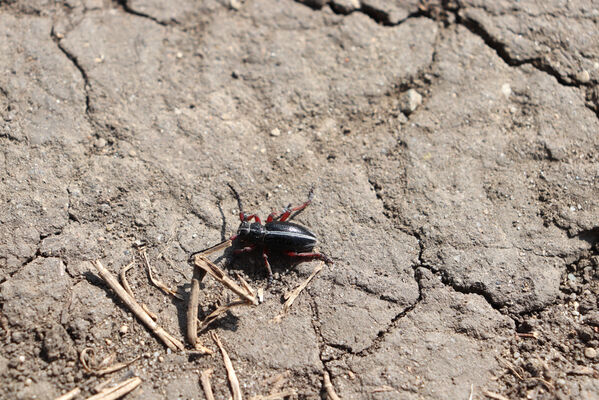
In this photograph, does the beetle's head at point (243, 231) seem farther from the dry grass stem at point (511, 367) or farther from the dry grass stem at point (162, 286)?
the dry grass stem at point (511, 367)

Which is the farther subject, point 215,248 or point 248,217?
point 248,217

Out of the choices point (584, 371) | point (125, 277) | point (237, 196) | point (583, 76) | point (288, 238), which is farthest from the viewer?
point (583, 76)

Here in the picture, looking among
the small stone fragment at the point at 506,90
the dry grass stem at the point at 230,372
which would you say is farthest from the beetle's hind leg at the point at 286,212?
the small stone fragment at the point at 506,90

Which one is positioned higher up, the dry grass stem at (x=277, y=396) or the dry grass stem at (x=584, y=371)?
the dry grass stem at (x=584, y=371)

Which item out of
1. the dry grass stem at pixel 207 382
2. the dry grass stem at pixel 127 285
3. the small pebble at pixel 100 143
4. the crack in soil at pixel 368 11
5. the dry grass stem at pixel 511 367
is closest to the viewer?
the dry grass stem at pixel 207 382

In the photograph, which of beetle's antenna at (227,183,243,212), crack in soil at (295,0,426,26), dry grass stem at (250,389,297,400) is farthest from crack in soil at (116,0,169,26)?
dry grass stem at (250,389,297,400)

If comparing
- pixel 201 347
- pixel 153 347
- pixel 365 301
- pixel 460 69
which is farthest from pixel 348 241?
pixel 460 69

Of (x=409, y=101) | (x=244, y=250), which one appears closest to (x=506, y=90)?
(x=409, y=101)

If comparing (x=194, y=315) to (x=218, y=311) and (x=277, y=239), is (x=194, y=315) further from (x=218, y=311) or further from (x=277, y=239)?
(x=277, y=239)
